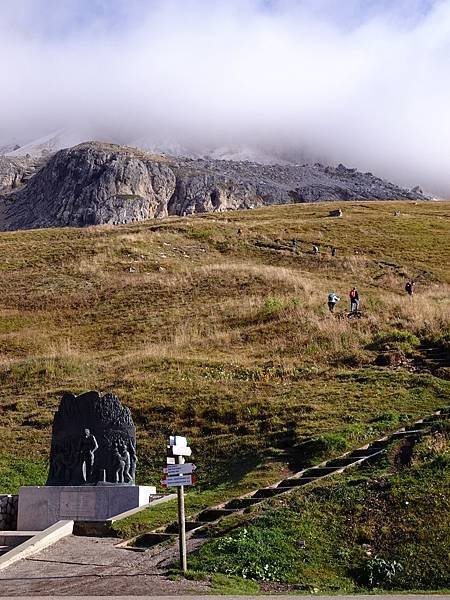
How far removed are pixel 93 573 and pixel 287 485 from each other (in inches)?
209

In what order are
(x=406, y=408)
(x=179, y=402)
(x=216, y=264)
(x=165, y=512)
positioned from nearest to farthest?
1. (x=165, y=512)
2. (x=406, y=408)
3. (x=179, y=402)
4. (x=216, y=264)

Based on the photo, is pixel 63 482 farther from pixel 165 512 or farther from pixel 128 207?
pixel 128 207

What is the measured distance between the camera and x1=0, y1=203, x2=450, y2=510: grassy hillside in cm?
2169

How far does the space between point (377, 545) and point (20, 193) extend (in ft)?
587

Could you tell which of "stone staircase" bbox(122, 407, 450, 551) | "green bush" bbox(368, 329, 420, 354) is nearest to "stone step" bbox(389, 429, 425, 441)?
"stone staircase" bbox(122, 407, 450, 551)

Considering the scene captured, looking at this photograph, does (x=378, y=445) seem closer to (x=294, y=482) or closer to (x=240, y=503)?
(x=294, y=482)

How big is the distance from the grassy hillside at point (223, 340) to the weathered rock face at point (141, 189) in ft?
310

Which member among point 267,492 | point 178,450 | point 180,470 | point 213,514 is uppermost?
point 178,450

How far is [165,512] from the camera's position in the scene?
16.0 m

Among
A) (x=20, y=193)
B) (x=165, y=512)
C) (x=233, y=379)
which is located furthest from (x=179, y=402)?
(x=20, y=193)

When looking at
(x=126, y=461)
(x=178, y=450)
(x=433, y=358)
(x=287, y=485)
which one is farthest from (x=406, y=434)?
(x=433, y=358)

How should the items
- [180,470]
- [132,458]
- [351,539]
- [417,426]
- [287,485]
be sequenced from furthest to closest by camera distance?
[417,426]
[132,458]
[287,485]
[351,539]
[180,470]

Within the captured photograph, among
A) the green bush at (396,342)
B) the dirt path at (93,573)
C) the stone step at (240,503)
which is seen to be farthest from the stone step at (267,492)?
the green bush at (396,342)

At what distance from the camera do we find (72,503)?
1784cm
